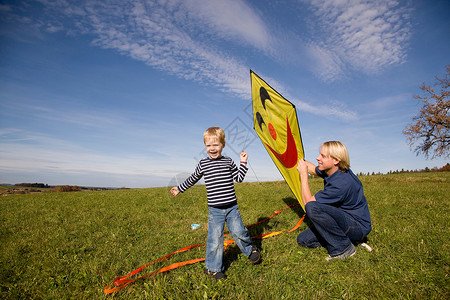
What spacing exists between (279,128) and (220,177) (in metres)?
1.74

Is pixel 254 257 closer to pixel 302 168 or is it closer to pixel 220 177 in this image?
pixel 220 177

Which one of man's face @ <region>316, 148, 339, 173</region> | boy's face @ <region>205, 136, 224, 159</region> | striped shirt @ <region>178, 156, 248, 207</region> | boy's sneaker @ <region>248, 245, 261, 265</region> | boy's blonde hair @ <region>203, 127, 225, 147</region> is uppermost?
boy's blonde hair @ <region>203, 127, 225, 147</region>

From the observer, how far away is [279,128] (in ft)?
15.4

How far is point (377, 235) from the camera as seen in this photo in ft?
15.7

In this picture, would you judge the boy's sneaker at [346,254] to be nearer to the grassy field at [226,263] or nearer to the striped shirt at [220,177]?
the grassy field at [226,263]

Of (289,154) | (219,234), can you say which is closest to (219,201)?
(219,234)

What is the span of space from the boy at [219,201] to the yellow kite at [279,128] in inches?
41.1

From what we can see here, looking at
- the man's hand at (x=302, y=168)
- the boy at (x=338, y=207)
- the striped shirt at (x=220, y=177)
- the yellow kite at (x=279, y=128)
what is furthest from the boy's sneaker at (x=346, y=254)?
the striped shirt at (x=220, y=177)

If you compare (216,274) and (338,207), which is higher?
(338,207)

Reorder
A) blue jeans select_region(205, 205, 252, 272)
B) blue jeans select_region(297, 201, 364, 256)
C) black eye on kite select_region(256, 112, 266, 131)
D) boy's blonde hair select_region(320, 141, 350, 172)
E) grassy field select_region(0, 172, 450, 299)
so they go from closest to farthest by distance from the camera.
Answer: grassy field select_region(0, 172, 450, 299) → blue jeans select_region(205, 205, 252, 272) → blue jeans select_region(297, 201, 364, 256) → boy's blonde hair select_region(320, 141, 350, 172) → black eye on kite select_region(256, 112, 266, 131)

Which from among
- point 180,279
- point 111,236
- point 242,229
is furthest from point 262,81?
point 111,236

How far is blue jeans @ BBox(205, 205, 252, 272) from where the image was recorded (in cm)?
359

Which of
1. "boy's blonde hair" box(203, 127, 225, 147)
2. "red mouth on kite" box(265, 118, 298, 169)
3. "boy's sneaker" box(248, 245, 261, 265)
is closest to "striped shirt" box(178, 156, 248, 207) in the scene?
"boy's blonde hair" box(203, 127, 225, 147)

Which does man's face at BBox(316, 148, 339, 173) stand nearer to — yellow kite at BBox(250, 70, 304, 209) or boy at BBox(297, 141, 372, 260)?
boy at BBox(297, 141, 372, 260)
